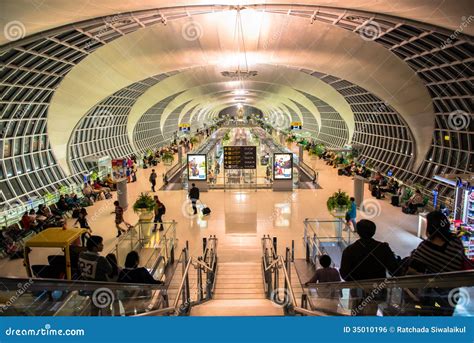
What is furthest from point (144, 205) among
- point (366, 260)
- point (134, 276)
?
point (366, 260)

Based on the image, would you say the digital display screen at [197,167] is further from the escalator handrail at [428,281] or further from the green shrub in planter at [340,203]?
the escalator handrail at [428,281]

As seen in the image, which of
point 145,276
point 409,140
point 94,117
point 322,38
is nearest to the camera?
point 145,276

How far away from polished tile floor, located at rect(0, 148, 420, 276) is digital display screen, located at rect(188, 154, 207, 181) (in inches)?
39.8

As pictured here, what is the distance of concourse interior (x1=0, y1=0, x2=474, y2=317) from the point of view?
13.4 ft

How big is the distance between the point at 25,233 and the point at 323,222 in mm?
9644

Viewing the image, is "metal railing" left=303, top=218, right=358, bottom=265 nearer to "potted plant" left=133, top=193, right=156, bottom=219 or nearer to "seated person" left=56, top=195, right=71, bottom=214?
"potted plant" left=133, top=193, right=156, bottom=219

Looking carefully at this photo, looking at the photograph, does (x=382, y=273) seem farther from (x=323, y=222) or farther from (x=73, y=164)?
(x=73, y=164)

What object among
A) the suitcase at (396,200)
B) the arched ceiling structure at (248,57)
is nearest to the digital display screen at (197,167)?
the arched ceiling structure at (248,57)

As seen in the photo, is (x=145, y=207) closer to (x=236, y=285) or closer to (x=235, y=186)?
(x=236, y=285)

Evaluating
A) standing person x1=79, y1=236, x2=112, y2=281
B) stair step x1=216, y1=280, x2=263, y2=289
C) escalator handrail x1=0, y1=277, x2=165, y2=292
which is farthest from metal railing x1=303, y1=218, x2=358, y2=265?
escalator handrail x1=0, y1=277, x2=165, y2=292

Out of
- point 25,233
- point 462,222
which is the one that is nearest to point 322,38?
point 462,222

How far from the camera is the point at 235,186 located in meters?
20.8

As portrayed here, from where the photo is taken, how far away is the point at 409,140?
24281mm

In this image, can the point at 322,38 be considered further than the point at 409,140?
No
